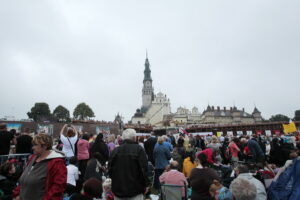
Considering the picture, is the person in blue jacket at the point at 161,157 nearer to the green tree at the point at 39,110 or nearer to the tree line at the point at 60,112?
the tree line at the point at 60,112

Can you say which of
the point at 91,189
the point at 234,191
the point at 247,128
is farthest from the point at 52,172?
the point at 247,128

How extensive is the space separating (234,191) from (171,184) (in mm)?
2017

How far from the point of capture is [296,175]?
330cm

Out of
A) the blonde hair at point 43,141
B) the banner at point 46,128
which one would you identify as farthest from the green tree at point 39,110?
the blonde hair at point 43,141

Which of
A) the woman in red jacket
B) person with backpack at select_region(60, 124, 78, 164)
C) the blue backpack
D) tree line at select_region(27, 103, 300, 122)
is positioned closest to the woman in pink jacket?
person with backpack at select_region(60, 124, 78, 164)

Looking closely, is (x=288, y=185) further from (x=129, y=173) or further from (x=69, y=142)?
(x=69, y=142)

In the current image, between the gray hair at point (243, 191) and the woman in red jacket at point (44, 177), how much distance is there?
254cm

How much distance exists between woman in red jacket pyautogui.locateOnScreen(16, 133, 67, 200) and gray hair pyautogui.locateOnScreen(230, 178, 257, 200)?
100 inches

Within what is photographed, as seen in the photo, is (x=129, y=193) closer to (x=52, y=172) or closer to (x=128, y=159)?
(x=128, y=159)

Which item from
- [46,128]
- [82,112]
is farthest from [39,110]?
[46,128]

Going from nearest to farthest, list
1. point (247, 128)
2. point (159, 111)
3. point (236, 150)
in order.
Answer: point (236, 150) < point (247, 128) < point (159, 111)

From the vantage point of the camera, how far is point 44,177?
2869mm

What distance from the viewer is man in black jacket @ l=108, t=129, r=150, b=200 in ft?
12.1

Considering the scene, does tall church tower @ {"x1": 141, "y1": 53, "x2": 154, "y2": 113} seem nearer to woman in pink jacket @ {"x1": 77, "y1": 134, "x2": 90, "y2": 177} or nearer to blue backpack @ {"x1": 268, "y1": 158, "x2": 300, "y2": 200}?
woman in pink jacket @ {"x1": 77, "y1": 134, "x2": 90, "y2": 177}
